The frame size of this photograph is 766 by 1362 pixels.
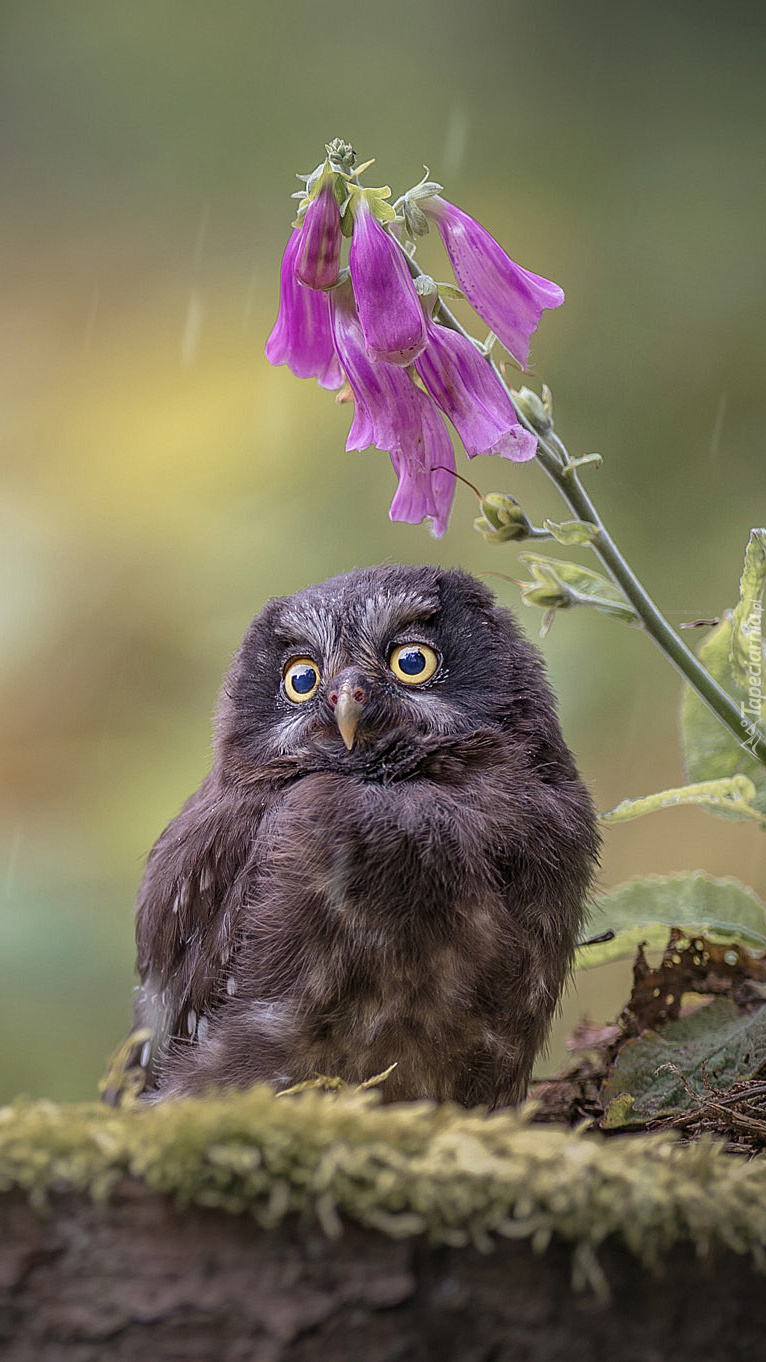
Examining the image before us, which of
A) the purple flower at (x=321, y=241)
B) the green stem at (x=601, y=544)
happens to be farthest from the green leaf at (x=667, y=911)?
the purple flower at (x=321, y=241)

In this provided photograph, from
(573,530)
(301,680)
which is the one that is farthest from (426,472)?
(301,680)

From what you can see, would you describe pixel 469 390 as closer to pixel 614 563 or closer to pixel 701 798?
pixel 614 563

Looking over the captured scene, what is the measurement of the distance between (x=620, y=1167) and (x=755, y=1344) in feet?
0.41

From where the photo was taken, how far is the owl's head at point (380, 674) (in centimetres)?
116

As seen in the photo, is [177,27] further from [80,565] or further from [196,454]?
[80,565]

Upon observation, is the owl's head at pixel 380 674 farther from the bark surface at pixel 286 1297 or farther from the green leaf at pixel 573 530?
the bark surface at pixel 286 1297

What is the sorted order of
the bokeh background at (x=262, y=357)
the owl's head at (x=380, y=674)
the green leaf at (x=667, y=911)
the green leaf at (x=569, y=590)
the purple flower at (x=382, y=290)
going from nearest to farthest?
the purple flower at (x=382, y=290), the green leaf at (x=569, y=590), the owl's head at (x=380, y=674), the green leaf at (x=667, y=911), the bokeh background at (x=262, y=357)

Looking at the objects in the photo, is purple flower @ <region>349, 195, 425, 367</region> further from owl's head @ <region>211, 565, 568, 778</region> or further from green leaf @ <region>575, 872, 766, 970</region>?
green leaf @ <region>575, 872, 766, 970</region>

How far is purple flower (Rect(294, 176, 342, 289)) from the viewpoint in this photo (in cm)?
95

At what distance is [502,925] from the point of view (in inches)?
42.0

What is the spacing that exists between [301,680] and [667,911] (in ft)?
1.74

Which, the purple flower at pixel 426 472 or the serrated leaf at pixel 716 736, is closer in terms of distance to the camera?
the purple flower at pixel 426 472

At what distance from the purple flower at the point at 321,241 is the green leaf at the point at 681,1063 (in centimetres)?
85

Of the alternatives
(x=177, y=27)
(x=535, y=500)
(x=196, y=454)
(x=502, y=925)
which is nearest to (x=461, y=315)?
(x=535, y=500)
